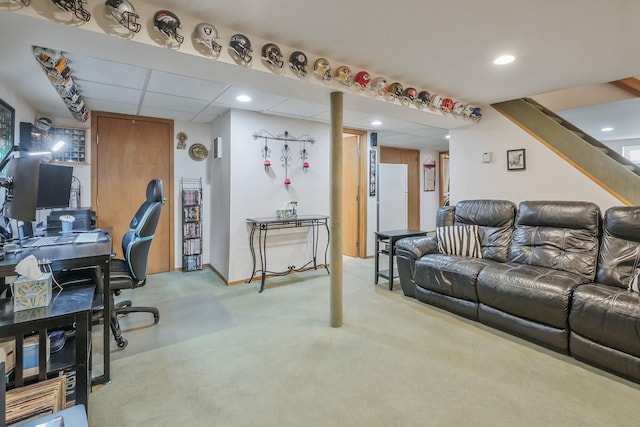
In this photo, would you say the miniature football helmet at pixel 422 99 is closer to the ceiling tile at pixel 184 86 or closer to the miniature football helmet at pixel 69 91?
the ceiling tile at pixel 184 86

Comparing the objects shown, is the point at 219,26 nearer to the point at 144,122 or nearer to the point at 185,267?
the point at 144,122

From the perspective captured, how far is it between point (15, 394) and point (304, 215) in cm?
344

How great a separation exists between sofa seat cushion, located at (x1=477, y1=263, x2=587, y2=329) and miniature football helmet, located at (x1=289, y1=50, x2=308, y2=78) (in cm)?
228

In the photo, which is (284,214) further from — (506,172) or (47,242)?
(506,172)

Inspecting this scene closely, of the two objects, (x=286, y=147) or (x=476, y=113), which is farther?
(x=286, y=147)

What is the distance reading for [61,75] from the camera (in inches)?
97.0

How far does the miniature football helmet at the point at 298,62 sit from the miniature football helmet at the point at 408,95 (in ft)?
3.79

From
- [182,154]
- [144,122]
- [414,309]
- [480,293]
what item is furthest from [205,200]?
[480,293]

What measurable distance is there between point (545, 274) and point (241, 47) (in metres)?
2.89

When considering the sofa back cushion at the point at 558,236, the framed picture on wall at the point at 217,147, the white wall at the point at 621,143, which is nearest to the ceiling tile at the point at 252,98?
the framed picture on wall at the point at 217,147

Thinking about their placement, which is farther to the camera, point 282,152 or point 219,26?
point 282,152

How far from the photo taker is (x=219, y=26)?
2.08 metres

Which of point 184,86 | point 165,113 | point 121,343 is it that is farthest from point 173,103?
point 121,343

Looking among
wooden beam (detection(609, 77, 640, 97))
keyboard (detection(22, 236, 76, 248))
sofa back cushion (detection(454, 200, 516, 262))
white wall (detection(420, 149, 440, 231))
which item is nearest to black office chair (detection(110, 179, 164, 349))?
keyboard (detection(22, 236, 76, 248))
